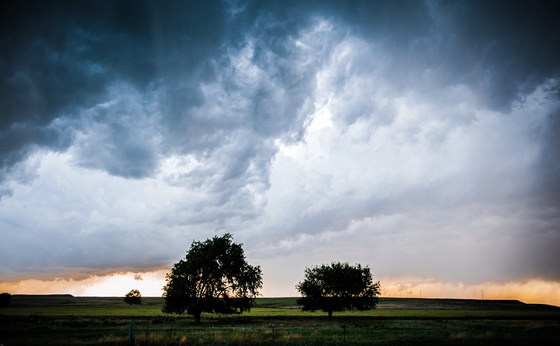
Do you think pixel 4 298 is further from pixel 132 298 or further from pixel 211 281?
pixel 211 281

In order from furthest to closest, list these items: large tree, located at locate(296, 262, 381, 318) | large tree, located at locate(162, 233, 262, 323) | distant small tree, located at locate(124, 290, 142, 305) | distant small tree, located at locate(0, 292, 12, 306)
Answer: distant small tree, located at locate(124, 290, 142, 305) → distant small tree, located at locate(0, 292, 12, 306) → large tree, located at locate(296, 262, 381, 318) → large tree, located at locate(162, 233, 262, 323)

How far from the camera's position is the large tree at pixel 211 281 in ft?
178

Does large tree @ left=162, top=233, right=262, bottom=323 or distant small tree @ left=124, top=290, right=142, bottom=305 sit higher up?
large tree @ left=162, top=233, right=262, bottom=323

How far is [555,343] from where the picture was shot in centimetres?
2670

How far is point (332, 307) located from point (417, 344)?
45.8m

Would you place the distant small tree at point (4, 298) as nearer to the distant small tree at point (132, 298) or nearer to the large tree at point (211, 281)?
the distant small tree at point (132, 298)

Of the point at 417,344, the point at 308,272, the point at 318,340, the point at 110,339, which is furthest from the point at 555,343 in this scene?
the point at 308,272

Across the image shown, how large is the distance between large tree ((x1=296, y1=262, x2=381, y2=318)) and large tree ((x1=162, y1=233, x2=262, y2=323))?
1967 centimetres

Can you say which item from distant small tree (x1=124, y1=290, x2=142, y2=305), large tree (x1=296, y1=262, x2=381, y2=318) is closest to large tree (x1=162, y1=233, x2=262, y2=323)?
large tree (x1=296, y1=262, x2=381, y2=318)

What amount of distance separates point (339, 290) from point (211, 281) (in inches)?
1134

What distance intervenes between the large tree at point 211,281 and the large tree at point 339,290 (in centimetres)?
1967

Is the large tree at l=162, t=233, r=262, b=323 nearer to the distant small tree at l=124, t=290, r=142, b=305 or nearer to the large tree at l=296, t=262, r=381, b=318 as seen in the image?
the large tree at l=296, t=262, r=381, b=318

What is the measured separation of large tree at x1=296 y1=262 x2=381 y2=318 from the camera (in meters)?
71.2

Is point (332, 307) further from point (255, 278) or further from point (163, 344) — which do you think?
point (163, 344)
